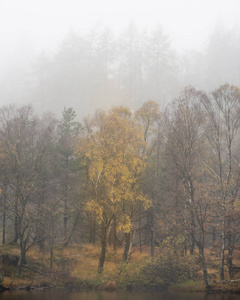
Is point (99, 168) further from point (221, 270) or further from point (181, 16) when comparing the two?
point (181, 16)

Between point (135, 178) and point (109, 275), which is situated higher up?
point (135, 178)

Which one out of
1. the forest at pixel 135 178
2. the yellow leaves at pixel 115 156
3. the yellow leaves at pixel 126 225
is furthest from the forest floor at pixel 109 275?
the yellow leaves at pixel 115 156

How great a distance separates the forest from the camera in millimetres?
24016

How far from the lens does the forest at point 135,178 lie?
78.8 feet

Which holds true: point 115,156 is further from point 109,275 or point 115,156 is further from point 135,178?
point 109,275

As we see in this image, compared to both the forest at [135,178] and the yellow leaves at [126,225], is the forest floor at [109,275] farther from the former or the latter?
the yellow leaves at [126,225]

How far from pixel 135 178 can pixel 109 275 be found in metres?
8.52

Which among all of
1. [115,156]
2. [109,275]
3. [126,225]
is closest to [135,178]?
[115,156]

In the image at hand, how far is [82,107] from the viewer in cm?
6812

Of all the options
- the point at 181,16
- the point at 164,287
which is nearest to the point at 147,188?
the point at 164,287

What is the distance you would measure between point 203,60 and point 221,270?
6815cm

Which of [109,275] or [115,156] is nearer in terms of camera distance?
[109,275]

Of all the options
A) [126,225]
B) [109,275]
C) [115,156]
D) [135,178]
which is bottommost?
[109,275]

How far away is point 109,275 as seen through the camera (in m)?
26.0
